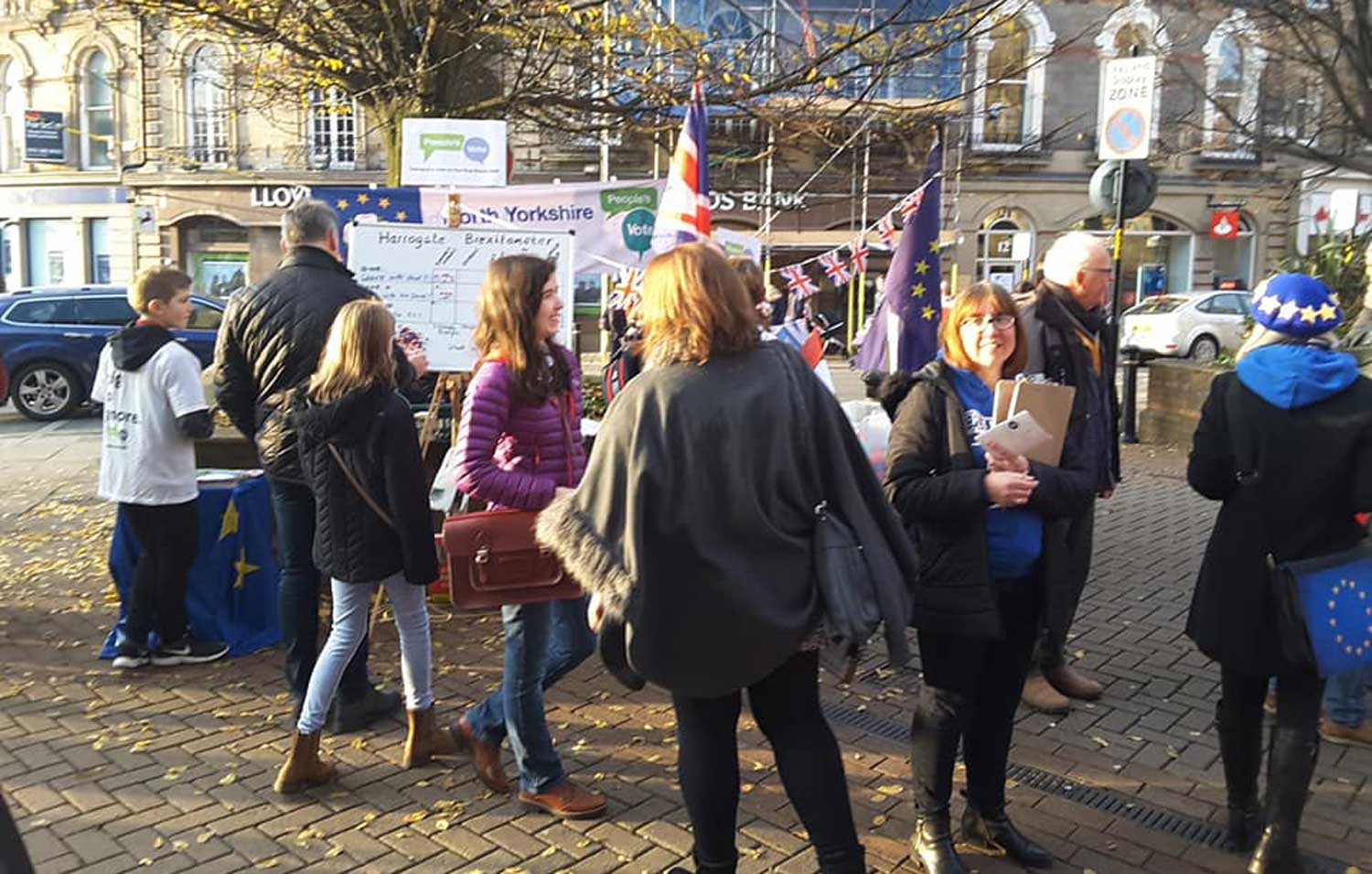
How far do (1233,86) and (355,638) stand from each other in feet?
76.5

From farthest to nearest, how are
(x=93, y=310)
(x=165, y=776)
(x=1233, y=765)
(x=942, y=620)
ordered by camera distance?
(x=93, y=310), (x=165, y=776), (x=1233, y=765), (x=942, y=620)

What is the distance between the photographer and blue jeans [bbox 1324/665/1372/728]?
423 cm

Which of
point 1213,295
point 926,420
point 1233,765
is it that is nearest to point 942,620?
point 926,420


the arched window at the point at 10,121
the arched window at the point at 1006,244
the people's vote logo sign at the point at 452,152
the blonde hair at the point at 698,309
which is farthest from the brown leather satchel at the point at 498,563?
the arched window at the point at 10,121

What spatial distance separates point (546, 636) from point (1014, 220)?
27811 mm

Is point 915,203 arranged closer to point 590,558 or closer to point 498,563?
point 498,563

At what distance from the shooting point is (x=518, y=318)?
10.8 feet

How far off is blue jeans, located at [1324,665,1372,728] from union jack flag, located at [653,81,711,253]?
3537 millimetres

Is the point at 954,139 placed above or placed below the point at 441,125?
above

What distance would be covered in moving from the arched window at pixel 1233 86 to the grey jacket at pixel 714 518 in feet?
39.4

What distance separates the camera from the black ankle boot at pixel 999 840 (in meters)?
3.23

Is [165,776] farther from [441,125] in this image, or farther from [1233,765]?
[441,125]

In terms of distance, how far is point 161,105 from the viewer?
1057 inches

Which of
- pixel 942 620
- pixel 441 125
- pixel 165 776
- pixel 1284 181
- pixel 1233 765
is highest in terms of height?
pixel 1284 181
